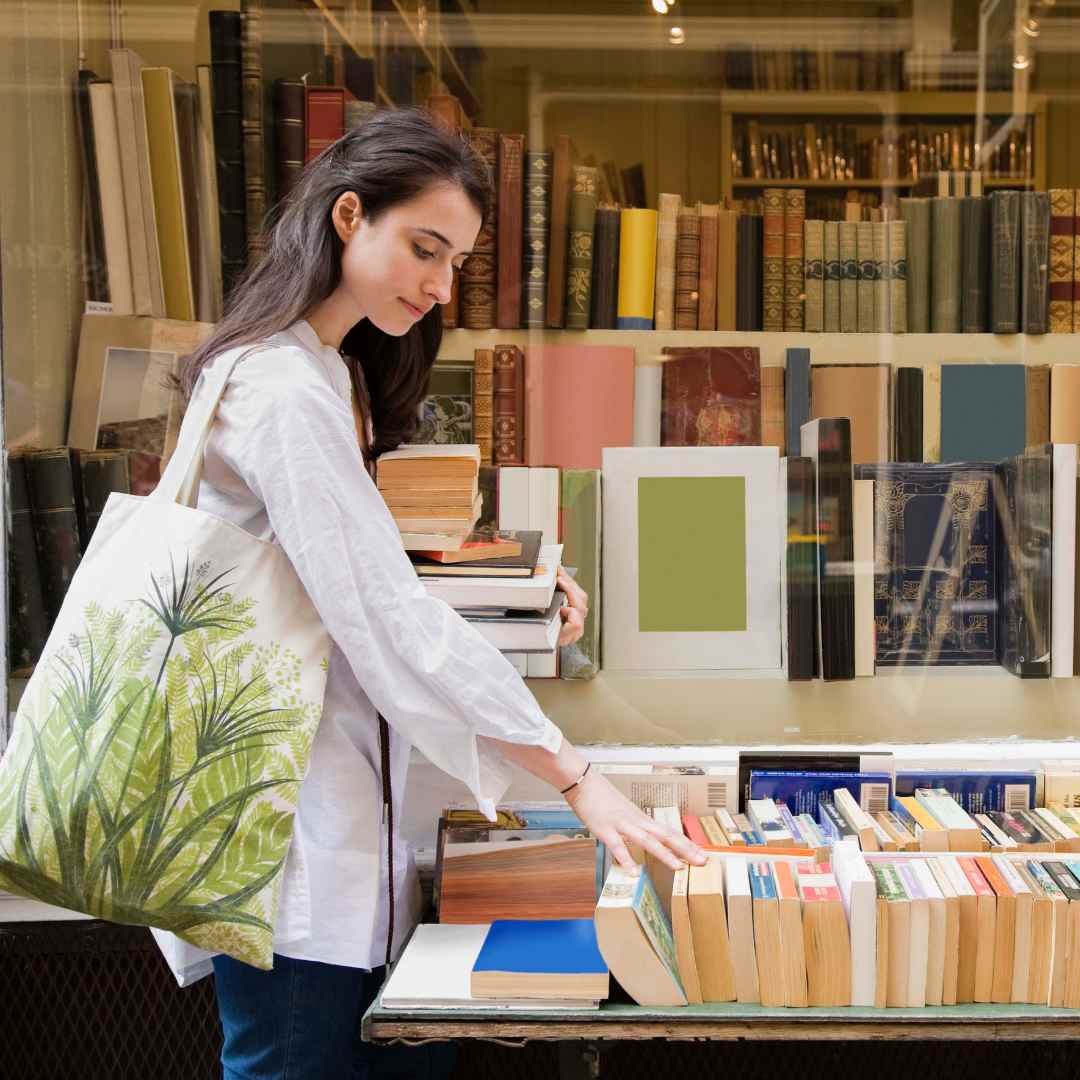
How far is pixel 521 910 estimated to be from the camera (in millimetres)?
1842

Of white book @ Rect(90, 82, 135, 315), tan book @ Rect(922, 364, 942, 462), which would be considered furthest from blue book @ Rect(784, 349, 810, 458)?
white book @ Rect(90, 82, 135, 315)

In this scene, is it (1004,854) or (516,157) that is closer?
(1004,854)

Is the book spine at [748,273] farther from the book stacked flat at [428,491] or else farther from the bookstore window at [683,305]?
the book stacked flat at [428,491]

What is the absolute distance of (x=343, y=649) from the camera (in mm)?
1415

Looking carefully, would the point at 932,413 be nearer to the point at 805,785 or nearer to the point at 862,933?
the point at 805,785

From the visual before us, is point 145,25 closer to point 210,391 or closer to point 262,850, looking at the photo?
point 210,391

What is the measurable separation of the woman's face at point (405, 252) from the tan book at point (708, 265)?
3.26ft

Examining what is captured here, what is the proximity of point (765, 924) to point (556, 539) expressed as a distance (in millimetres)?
1056

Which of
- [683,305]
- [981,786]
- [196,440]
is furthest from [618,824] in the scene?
[683,305]

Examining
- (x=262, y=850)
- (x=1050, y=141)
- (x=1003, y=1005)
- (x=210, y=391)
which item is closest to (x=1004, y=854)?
(x=1003, y=1005)

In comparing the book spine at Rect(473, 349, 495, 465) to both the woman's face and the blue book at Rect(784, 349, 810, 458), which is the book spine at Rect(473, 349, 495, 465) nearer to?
the blue book at Rect(784, 349, 810, 458)

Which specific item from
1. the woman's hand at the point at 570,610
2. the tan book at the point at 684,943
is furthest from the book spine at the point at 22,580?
the tan book at the point at 684,943

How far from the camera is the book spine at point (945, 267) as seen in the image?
2.44 metres

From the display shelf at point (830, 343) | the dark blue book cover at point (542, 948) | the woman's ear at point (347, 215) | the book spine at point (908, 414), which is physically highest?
the woman's ear at point (347, 215)
